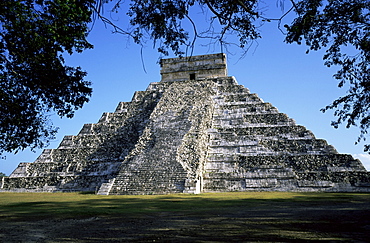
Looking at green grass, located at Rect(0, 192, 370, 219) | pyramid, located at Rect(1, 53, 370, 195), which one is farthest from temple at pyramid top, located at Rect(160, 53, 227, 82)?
green grass, located at Rect(0, 192, 370, 219)

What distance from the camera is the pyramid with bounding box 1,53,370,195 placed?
12.5 metres

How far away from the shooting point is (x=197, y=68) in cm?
2150

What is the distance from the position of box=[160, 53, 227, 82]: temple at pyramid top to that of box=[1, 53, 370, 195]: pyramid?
0.96 metres

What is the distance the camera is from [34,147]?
769 cm

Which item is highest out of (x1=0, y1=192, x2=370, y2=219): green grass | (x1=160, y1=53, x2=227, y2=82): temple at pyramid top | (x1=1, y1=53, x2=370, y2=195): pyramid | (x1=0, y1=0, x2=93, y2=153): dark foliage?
(x1=160, y1=53, x2=227, y2=82): temple at pyramid top

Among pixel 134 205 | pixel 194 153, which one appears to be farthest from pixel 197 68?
pixel 134 205

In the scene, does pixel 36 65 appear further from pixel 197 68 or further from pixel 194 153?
pixel 197 68

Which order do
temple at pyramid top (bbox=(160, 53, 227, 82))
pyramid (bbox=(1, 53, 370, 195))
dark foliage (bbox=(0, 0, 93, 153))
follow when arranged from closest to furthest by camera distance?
dark foliage (bbox=(0, 0, 93, 153))
pyramid (bbox=(1, 53, 370, 195))
temple at pyramid top (bbox=(160, 53, 227, 82))

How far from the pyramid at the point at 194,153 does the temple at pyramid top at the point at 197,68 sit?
0.96 m

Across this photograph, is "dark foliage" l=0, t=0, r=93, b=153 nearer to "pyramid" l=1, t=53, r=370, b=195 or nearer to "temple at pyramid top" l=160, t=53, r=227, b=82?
"pyramid" l=1, t=53, r=370, b=195

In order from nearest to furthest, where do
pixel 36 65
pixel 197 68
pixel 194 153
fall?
pixel 36 65, pixel 194 153, pixel 197 68

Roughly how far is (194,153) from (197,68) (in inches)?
372

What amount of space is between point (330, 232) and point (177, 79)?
18659 mm

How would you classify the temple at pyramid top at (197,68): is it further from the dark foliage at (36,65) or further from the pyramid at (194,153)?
the dark foliage at (36,65)
